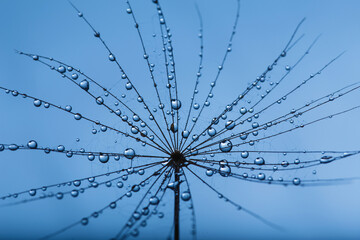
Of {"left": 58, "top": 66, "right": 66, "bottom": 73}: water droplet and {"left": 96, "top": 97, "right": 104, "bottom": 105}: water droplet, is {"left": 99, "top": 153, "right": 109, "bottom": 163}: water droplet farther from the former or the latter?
{"left": 58, "top": 66, "right": 66, "bottom": 73}: water droplet

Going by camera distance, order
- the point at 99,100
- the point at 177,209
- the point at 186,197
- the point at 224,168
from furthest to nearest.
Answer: the point at 99,100 → the point at 224,168 → the point at 186,197 → the point at 177,209

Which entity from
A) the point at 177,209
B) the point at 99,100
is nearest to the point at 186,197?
the point at 177,209

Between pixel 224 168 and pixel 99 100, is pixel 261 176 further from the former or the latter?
pixel 99 100

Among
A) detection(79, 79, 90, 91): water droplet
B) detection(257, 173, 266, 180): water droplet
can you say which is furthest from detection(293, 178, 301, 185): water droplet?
detection(79, 79, 90, 91): water droplet

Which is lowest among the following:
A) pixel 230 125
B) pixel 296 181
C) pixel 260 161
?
pixel 296 181

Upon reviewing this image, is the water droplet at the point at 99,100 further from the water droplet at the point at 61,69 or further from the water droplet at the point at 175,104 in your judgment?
the water droplet at the point at 175,104

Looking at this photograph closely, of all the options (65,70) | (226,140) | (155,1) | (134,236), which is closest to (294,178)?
(226,140)

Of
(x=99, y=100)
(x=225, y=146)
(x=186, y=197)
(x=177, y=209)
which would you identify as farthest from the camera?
(x=99, y=100)

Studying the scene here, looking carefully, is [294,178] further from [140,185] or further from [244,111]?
[140,185]
